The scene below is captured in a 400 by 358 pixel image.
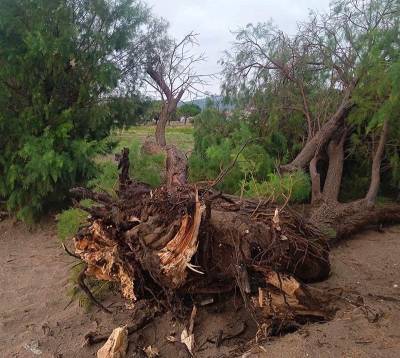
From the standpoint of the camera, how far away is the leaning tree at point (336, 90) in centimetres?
713

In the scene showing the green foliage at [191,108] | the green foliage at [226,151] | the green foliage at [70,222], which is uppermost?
the green foliage at [191,108]

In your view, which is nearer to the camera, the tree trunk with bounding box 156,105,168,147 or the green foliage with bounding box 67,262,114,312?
the green foliage with bounding box 67,262,114,312

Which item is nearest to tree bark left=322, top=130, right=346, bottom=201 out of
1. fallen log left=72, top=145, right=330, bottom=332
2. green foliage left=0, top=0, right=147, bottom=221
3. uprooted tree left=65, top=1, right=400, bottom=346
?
uprooted tree left=65, top=1, right=400, bottom=346

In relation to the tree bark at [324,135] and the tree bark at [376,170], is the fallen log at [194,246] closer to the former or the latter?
the tree bark at [376,170]

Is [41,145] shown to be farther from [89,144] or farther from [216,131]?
[216,131]

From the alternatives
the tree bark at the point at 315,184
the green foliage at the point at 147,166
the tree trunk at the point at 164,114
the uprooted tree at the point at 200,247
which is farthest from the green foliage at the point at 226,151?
the tree trunk at the point at 164,114

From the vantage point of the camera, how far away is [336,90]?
901cm

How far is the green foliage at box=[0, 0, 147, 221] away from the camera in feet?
27.6

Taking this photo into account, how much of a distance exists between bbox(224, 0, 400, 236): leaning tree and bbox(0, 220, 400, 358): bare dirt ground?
0.93 meters

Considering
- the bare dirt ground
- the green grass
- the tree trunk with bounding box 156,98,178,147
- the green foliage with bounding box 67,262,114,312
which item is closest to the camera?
the bare dirt ground

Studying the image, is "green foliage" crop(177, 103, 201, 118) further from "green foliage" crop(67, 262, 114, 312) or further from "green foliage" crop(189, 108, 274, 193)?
"green foliage" crop(67, 262, 114, 312)

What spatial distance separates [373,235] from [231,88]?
438 cm

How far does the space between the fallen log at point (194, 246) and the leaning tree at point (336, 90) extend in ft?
8.18

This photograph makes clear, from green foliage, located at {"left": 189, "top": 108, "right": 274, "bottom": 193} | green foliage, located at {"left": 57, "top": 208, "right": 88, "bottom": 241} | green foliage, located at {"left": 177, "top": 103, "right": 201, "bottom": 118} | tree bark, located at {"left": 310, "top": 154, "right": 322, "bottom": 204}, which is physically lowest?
green foliage, located at {"left": 57, "top": 208, "right": 88, "bottom": 241}
